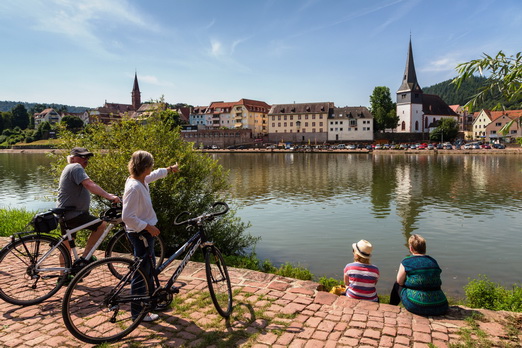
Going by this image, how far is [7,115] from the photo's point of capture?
566 ft

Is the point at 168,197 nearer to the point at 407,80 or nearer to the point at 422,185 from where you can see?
the point at 422,185

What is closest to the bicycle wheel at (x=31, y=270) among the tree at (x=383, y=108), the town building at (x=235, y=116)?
the tree at (x=383, y=108)

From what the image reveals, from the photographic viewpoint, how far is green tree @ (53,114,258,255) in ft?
33.8

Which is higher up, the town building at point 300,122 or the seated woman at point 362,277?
the town building at point 300,122

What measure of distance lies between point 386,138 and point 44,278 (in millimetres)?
124828

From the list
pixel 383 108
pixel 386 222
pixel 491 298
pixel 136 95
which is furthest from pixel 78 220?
pixel 136 95

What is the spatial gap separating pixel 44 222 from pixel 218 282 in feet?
9.29

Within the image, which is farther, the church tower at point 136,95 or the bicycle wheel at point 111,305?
the church tower at point 136,95

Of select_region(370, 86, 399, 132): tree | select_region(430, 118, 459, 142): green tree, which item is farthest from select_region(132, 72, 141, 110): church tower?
select_region(430, 118, 459, 142): green tree

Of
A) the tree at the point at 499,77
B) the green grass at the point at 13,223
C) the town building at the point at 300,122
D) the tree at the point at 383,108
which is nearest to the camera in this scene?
the tree at the point at 499,77

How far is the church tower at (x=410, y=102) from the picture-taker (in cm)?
12712

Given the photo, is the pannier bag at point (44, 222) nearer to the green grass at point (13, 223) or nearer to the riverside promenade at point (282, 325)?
the riverside promenade at point (282, 325)

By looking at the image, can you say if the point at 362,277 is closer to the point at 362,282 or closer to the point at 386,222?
the point at 362,282

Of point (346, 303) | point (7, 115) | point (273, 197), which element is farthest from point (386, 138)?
point (7, 115)
